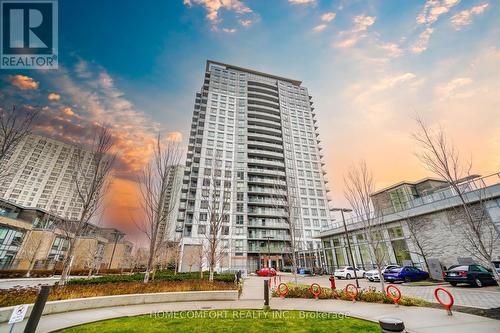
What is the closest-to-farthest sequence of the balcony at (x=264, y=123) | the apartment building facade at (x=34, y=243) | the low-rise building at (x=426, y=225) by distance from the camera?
the low-rise building at (x=426, y=225)
the apartment building facade at (x=34, y=243)
the balcony at (x=264, y=123)

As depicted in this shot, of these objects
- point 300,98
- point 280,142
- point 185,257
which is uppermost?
point 300,98

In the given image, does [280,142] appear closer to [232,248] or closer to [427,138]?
[232,248]

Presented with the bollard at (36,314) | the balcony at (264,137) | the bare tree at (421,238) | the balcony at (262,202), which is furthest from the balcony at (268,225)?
the bollard at (36,314)

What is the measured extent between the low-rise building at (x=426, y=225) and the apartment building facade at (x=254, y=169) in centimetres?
1323

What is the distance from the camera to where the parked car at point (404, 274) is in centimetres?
1858

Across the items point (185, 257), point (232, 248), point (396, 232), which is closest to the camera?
point (396, 232)

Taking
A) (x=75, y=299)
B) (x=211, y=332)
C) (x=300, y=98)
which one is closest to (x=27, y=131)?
(x=75, y=299)

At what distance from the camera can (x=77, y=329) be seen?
19.4 feet

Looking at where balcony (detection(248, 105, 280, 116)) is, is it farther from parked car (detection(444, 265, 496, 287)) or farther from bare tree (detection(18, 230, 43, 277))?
parked car (detection(444, 265, 496, 287))

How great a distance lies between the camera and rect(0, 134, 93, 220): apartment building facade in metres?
90.9

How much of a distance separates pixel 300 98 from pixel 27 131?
78915 millimetres

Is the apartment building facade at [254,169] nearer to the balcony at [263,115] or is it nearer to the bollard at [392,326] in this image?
the balcony at [263,115]

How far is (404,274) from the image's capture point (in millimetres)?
18719

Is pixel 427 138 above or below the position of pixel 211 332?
above
